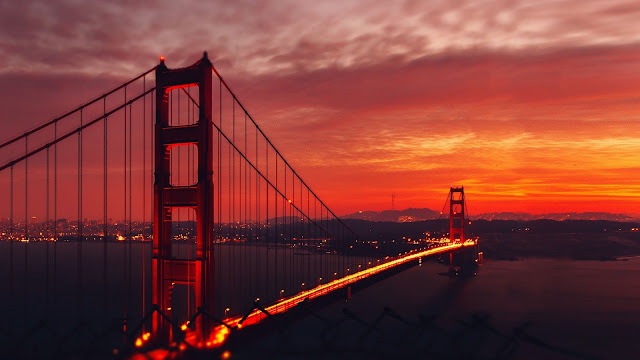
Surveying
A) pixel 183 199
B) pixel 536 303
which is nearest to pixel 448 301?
pixel 536 303

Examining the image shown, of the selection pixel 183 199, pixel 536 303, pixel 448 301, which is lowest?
pixel 536 303

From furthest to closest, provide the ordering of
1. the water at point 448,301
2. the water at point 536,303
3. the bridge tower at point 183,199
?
the water at point 448,301 < the water at point 536,303 < the bridge tower at point 183,199

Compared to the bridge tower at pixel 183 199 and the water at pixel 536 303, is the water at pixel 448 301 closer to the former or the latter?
the water at pixel 536 303

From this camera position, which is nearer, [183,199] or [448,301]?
[183,199]

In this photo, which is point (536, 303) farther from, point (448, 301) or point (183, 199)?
point (183, 199)

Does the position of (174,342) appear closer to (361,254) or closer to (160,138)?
(160,138)

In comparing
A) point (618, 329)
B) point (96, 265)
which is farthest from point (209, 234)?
point (96, 265)

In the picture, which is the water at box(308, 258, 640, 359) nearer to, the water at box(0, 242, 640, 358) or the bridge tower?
the water at box(0, 242, 640, 358)

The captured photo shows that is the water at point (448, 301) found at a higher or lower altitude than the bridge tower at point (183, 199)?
lower

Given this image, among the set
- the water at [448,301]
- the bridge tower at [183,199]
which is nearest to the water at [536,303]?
the water at [448,301]

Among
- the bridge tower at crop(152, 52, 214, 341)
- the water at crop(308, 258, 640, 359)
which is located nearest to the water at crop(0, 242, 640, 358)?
the water at crop(308, 258, 640, 359)
